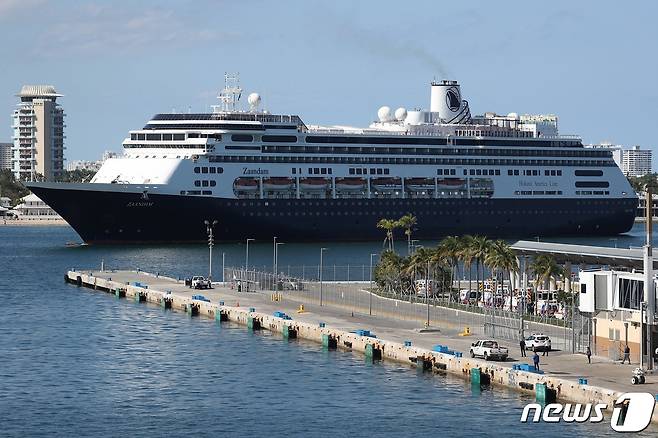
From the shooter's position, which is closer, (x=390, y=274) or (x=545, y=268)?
(x=545, y=268)

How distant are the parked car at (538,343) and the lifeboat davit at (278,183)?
92.4 m

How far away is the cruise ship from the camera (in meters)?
148

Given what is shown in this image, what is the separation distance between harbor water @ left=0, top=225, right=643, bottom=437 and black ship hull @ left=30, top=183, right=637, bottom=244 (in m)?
57.3

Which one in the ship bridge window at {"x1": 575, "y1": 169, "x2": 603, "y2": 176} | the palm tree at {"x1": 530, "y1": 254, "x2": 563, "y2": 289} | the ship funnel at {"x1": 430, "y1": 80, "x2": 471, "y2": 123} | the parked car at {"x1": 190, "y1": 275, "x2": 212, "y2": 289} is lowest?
the parked car at {"x1": 190, "y1": 275, "x2": 212, "y2": 289}

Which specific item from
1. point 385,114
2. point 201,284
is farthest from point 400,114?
point 201,284

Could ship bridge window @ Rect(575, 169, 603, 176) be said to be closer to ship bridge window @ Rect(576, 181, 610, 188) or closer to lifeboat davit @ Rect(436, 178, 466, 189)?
ship bridge window @ Rect(576, 181, 610, 188)

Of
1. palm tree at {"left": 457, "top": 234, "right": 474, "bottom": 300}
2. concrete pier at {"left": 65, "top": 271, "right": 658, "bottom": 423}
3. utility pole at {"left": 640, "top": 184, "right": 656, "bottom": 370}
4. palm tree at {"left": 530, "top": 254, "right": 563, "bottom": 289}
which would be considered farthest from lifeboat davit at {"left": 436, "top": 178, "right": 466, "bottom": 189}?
utility pole at {"left": 640, "top": 184, "right": 656, "bottom": 370}

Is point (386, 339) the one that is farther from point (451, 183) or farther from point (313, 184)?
point (451, 183)

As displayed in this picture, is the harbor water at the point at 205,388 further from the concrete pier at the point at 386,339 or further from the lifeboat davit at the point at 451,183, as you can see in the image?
the lifeboat davit at the point at 451,183

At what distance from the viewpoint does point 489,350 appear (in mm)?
60344

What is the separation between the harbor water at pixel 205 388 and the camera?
51.4 metres

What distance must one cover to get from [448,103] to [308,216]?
97.8ft

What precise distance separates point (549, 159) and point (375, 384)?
11444cm

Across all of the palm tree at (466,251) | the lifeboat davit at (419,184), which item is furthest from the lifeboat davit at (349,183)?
the palm tree at (466,251)
